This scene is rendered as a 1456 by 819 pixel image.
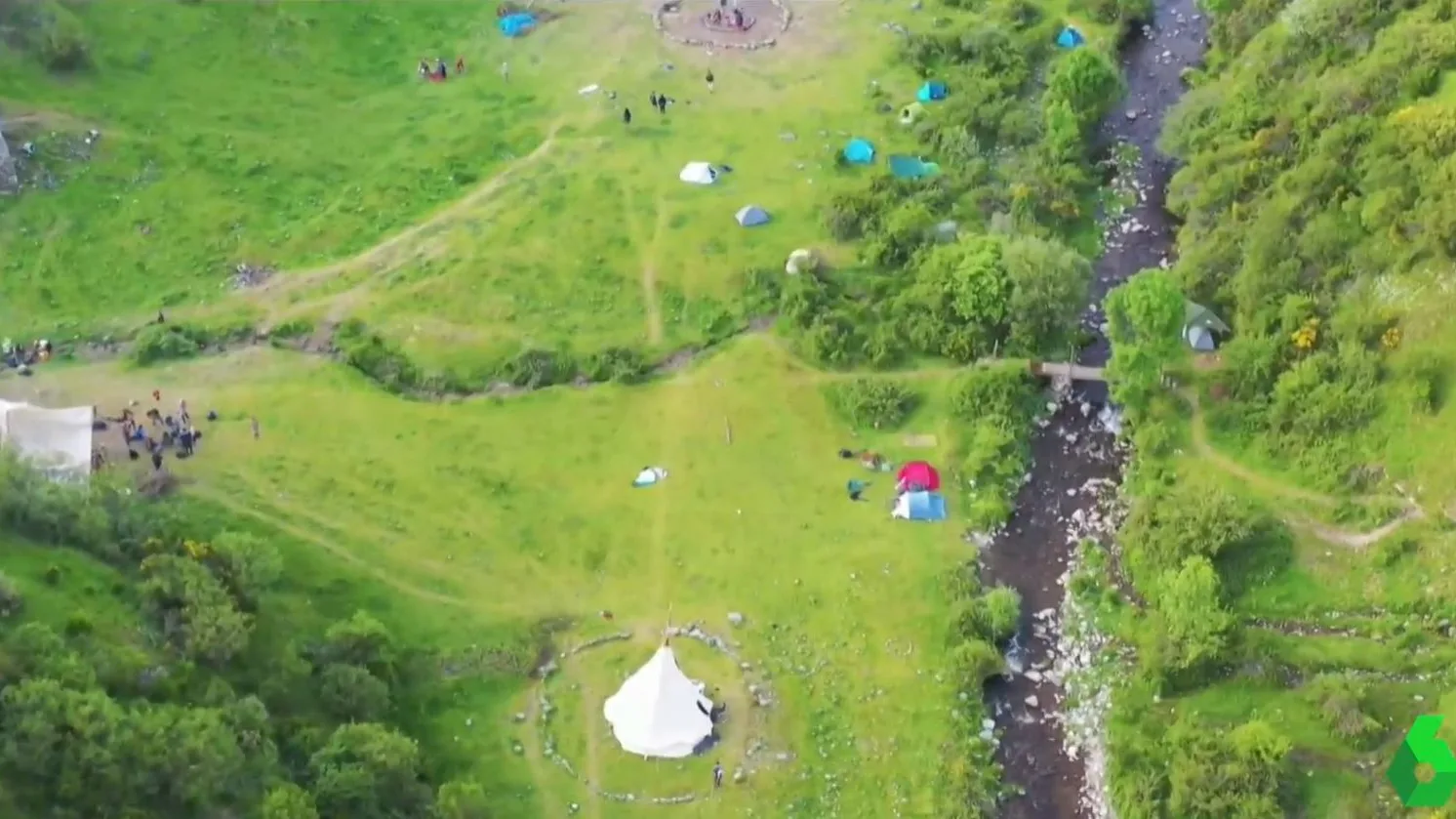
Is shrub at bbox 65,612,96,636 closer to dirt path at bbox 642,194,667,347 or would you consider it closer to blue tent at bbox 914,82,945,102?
Result: dirt path at bbox 642,194,667,347

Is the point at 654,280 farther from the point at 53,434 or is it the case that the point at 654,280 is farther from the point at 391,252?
the point at 53,434

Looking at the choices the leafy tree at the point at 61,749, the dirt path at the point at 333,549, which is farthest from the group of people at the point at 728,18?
the leafy tree at the point at 61,749

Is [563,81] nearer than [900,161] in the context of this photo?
No

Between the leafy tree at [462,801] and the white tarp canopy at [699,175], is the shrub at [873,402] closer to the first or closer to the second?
the white tarp canopy at [699,175]

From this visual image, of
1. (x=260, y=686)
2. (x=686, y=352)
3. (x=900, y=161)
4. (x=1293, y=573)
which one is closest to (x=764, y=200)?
(x=900, y=161)

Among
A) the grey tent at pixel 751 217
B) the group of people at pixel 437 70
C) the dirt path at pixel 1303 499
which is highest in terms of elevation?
the group of people at pixel 437 70

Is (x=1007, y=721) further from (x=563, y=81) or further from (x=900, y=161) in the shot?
(x=563, y=81)
